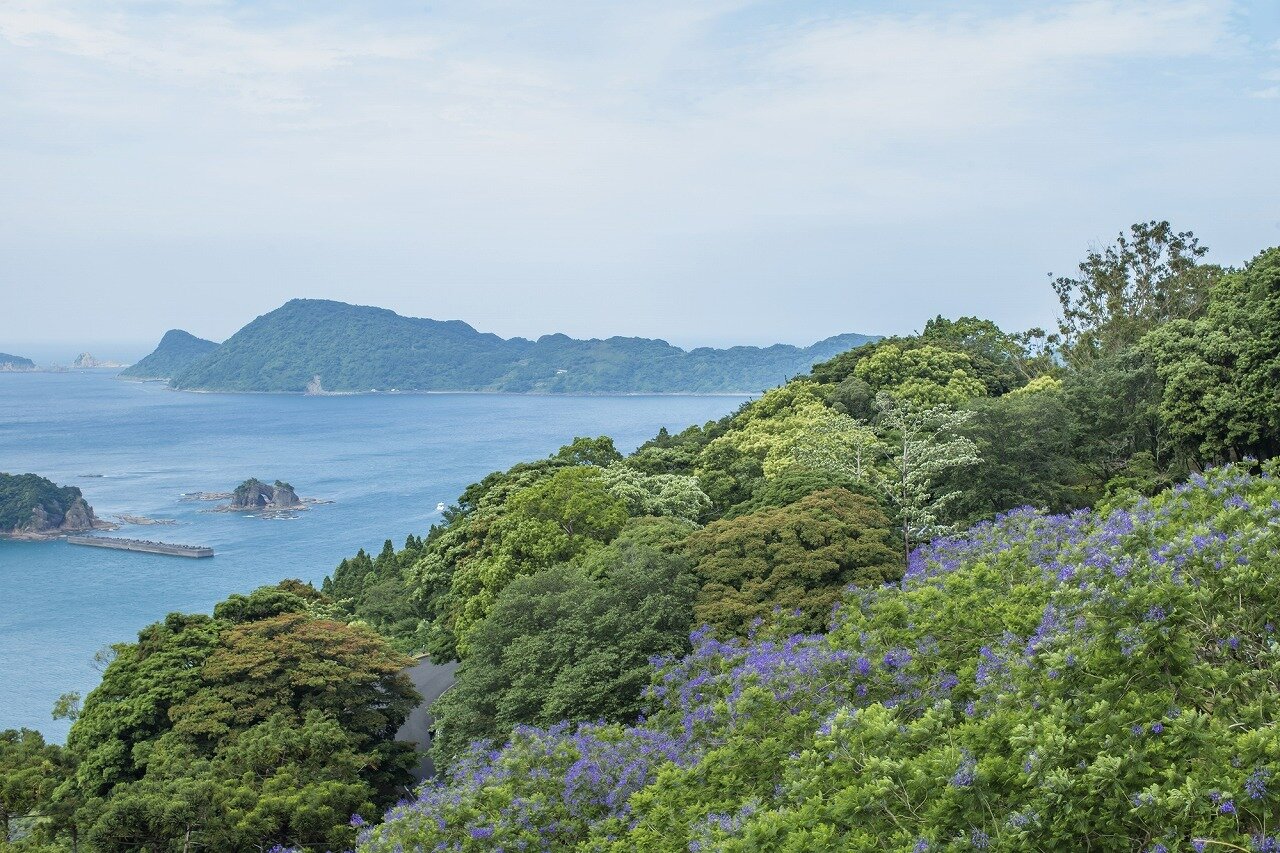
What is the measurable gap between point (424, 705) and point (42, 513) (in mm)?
81282

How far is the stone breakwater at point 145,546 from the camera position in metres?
78.1

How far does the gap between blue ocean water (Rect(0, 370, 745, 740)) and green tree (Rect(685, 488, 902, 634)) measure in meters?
44.0

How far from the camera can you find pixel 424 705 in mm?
23859

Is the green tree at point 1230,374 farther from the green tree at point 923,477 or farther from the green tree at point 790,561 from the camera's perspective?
the green tree at point 790,561

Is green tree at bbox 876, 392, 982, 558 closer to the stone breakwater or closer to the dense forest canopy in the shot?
the stone breakwater

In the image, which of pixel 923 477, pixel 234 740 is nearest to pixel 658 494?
pixel 923 477

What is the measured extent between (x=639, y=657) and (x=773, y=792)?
6.97 m

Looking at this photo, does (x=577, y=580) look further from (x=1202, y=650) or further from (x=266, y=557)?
(x=266, y=557)

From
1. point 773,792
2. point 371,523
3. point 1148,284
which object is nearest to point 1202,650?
point 773,792

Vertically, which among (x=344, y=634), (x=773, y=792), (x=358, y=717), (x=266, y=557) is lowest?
(x=266, y=557)

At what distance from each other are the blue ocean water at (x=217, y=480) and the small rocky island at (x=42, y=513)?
1799mm

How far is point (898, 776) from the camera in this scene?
17.6 feet

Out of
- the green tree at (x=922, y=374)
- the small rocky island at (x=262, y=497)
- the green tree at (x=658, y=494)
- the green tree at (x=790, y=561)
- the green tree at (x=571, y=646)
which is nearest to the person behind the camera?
the green tree at (x=571, y=646)

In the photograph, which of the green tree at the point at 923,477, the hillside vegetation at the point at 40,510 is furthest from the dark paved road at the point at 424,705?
the hillside vegetation at the point at 40,510
